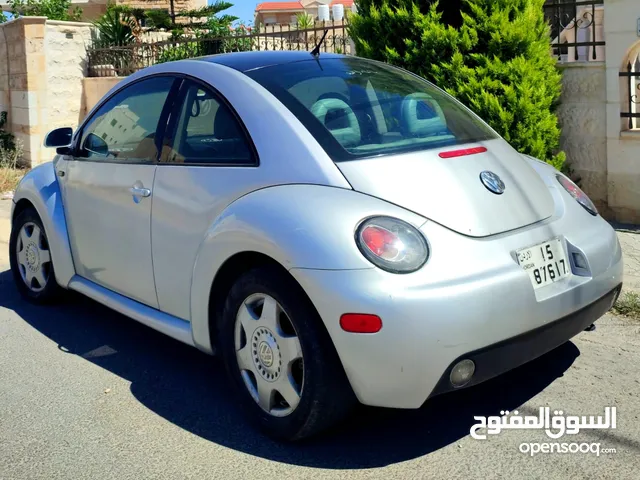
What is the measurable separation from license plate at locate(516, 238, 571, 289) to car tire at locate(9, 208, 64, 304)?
126 inches

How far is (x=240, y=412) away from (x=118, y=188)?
1450 mm

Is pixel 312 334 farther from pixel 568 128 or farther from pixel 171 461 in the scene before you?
pixel 568 128

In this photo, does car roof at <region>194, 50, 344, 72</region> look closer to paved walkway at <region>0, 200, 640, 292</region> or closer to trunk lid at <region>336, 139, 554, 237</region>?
trunk lid at <region>336, 139, 554, 237</region>

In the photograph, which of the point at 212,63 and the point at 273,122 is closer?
the point at 273,122

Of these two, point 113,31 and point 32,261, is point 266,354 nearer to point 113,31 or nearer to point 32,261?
point 32,261

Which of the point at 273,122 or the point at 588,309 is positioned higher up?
the point at 273,122

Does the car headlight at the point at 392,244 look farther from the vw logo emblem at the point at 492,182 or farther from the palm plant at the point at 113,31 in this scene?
the palm plant at the point at 113,31

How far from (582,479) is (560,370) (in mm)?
1086

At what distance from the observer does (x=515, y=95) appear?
6633 mm

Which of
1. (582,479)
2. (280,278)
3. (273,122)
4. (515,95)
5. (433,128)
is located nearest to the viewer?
(582,479)

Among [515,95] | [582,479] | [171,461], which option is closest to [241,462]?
[171,461]

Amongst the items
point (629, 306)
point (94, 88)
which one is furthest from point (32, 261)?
point (94, 88)

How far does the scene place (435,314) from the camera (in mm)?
2908

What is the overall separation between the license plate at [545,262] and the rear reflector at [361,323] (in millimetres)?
690
